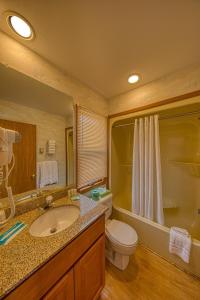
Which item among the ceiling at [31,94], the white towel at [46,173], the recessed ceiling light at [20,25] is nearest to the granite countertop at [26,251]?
the white towel at [46,173]

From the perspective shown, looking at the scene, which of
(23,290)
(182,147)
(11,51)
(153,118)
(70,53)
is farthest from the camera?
(182,147)

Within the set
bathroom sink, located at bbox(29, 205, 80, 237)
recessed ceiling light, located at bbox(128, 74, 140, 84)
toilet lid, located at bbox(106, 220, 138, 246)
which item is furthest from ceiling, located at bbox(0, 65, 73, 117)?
toilet lid, located at bbox(106, 220, 138, 246)

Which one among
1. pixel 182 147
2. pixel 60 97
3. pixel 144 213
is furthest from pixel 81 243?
pixel 182 147

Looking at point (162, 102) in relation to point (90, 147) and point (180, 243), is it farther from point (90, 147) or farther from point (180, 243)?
point (180, 243)

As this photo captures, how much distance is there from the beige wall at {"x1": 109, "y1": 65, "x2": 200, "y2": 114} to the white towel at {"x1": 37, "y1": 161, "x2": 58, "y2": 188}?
1.29 m

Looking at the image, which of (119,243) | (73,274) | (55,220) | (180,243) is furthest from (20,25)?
(180,243)

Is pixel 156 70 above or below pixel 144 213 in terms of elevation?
above

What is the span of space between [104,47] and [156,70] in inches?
26.4

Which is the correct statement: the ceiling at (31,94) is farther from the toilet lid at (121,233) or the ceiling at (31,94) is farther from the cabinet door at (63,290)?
the toilet lid at (121,233)

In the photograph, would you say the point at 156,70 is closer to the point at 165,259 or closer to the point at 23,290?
the point at 23,290

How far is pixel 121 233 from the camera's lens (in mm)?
1330

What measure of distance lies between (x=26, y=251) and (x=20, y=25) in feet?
4.89

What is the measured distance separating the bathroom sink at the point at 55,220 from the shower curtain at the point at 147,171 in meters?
1.05

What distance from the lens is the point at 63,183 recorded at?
1.32m
